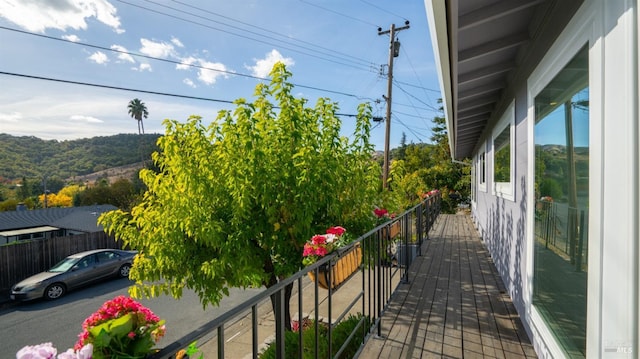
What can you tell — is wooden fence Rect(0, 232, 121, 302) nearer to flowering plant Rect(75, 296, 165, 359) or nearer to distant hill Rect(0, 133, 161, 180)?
flowering plant Rect(75, 296, 165, 359)

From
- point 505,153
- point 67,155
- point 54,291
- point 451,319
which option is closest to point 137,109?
point 67,155

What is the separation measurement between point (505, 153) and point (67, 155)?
164ft

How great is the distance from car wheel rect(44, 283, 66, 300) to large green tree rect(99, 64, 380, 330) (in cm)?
755

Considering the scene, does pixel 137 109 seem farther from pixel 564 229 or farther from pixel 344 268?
pixel 564 229

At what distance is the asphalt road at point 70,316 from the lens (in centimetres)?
618

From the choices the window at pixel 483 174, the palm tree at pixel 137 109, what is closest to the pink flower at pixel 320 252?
the window at pixel 483 174

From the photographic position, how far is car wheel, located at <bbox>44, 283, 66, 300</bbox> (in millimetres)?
8719

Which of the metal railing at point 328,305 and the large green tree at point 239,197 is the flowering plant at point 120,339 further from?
the large green tree at point 239,197

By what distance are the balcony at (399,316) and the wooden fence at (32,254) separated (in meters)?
9.05

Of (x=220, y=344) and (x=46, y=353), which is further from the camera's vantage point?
(x=220, y=344)

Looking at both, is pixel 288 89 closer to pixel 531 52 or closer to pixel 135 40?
pixel 531 52

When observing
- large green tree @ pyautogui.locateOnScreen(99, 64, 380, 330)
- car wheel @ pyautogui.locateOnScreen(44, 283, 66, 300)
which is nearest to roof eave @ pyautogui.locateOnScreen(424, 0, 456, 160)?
large green tree @ pyautogui.locateOnScreen(99, 64, 380, 330)

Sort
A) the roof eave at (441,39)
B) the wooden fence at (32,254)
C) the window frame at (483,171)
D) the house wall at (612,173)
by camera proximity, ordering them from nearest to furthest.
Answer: the house wall at (612,173) → the roof eave at (441,39) → the window frame at (483,171) → the wooden fence at (32,254)

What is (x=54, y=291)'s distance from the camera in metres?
8.83
